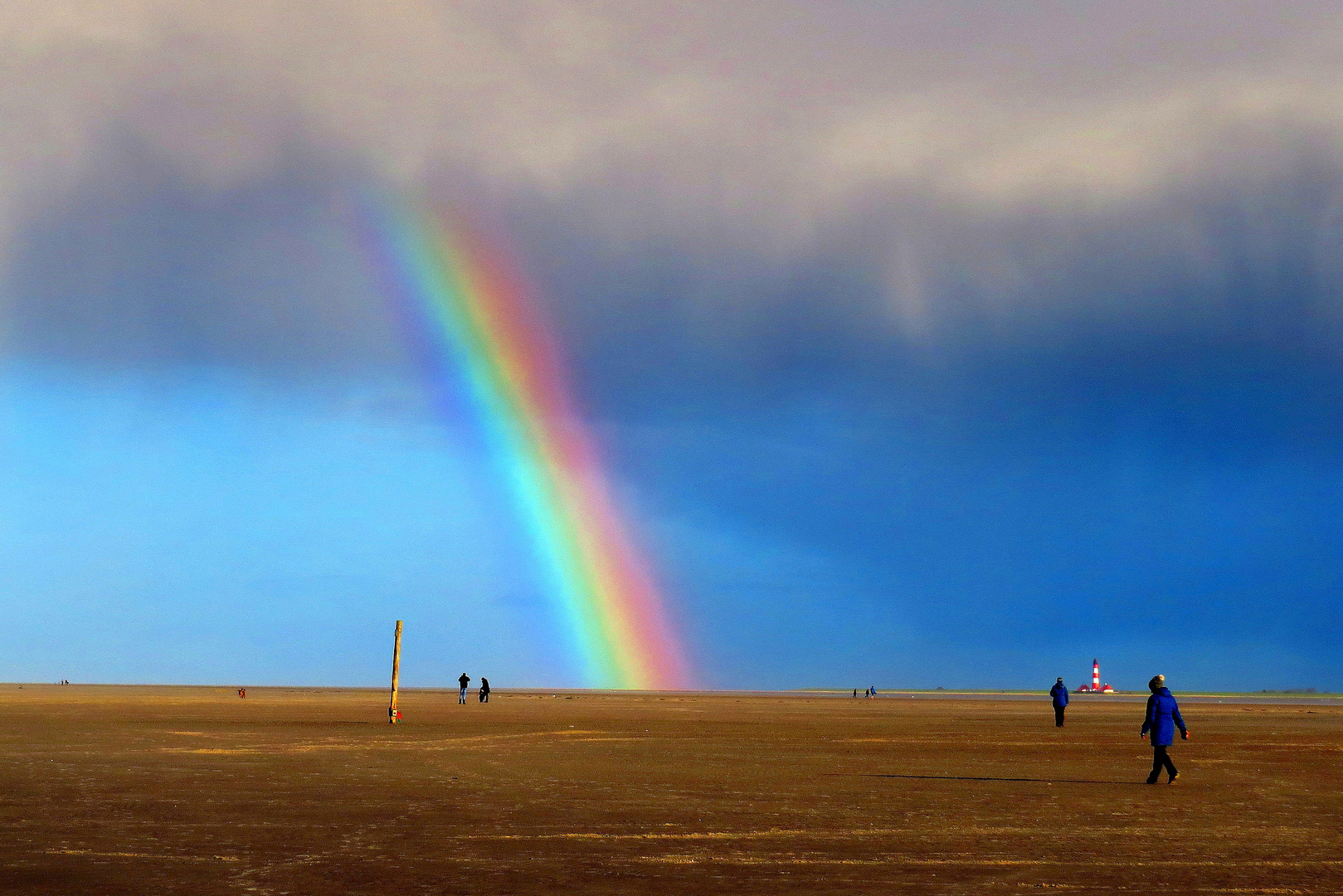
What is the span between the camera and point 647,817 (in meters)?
18.3

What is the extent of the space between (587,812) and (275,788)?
21.4 feet

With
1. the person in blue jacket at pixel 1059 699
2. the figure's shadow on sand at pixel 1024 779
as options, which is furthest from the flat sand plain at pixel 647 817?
the person in blue jacket at pixel 1059 699

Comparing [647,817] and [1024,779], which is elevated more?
[647,817]

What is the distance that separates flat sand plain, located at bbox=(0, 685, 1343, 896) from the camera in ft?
42.3

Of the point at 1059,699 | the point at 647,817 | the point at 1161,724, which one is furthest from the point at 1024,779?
the point at 1059,699

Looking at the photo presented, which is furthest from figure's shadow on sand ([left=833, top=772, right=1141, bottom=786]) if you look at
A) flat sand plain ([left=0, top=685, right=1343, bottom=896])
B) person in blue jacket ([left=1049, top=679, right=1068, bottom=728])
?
person in blue jacket ([left=1049, top=679, right=1068, bottom=728])

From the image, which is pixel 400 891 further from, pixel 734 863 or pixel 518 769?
pixel 518 769

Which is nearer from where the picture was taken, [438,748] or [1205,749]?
[438,748]

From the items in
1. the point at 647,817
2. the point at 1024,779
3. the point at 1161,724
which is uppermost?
the point at 1161,724

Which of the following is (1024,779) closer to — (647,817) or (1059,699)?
(647,817)

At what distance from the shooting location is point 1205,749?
3938 centimetres

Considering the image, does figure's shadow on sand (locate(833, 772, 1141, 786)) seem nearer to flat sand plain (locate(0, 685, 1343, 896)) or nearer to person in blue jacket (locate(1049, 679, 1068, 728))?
flat sand plain (locate(0, 685, 1343, 896))

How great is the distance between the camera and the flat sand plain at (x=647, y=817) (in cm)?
1289

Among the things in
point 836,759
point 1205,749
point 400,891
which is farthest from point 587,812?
point 1205,749
